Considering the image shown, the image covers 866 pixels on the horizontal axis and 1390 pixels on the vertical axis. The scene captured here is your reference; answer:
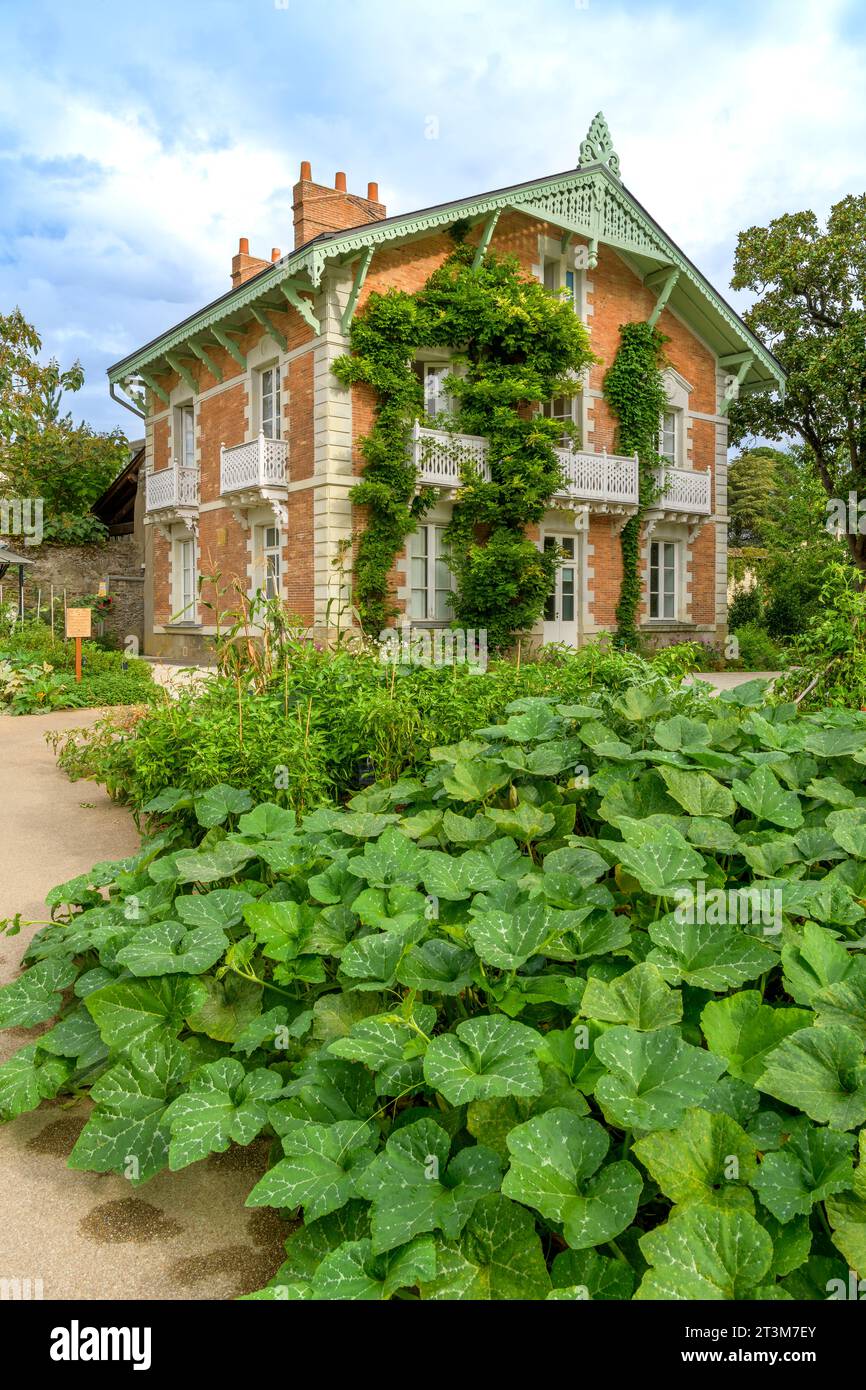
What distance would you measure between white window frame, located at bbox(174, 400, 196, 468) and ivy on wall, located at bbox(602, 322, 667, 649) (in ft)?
29.9

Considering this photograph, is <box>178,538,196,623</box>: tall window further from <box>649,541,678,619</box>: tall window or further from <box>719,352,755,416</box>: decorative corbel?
<box>719,352,755,416</box>: decorative corbel

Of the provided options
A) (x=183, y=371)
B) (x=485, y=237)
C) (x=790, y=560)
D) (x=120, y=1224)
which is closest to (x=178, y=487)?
(x=183, y=371)

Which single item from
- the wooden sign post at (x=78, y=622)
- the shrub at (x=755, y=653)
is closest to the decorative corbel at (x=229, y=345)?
the wooden sign post at (x=78, y=622)

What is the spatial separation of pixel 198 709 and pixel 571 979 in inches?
153

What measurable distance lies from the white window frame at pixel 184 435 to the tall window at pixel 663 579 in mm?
10407

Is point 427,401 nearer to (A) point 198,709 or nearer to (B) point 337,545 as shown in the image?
(B) point 337,545

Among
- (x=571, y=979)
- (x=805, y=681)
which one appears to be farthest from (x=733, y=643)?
(x=571, y=979)

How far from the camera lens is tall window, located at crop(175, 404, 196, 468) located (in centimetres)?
1992

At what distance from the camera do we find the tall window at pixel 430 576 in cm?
1545

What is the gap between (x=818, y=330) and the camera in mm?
23656

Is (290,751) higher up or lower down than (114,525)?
lower down

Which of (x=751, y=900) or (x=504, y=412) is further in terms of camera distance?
(x=504, y=412)

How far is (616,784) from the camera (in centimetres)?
330

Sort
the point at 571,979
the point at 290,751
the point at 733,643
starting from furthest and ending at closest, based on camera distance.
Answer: the point at 733,643
the point at 290,751
the point at 571,979
